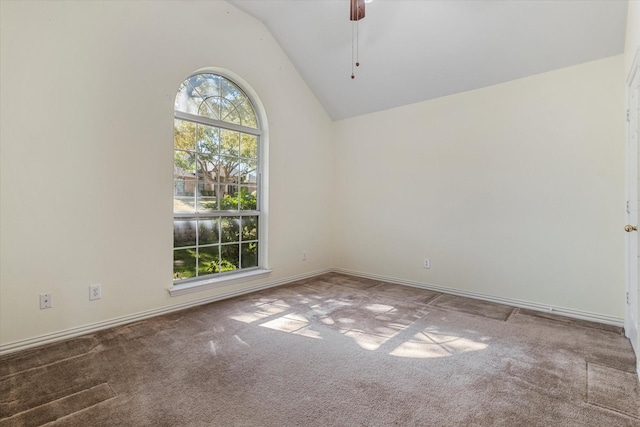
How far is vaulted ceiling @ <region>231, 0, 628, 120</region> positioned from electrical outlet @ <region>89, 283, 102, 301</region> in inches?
126

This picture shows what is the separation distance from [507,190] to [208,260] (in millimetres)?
3313

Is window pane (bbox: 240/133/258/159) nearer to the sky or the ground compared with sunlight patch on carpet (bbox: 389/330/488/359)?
nearer to the sky

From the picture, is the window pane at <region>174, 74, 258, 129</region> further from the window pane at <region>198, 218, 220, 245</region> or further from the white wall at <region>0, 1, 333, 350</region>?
the window pane at <region>198, 218, 220, 245</region>

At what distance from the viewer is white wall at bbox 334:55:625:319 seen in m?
2.81

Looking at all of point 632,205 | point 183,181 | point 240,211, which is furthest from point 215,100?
point 632,205

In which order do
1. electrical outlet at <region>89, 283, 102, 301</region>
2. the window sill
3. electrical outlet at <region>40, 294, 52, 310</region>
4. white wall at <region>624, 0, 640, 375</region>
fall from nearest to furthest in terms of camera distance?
1. white wall at <region>624, 0, 640, 375</region>
2. electrical outlet at <region>40, 294, 52, 310</region>
3. electrical outlet at <region>89, 283, 102, 301</region>
4. the window sill

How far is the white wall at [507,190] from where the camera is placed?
2811 mm

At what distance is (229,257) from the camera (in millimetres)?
3703

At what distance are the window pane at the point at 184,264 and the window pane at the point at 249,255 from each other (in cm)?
65

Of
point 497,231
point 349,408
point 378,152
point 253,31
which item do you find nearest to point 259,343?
point 349,408

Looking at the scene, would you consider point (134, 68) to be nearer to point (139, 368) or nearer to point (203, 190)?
point (203, 190)

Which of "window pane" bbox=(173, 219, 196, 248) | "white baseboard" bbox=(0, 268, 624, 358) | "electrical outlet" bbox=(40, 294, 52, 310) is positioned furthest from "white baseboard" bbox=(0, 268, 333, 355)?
"window pane" bbox=(173, 219, 196, 248)

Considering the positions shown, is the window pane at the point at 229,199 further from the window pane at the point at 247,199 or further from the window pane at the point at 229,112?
the window pane at the point at 229,112

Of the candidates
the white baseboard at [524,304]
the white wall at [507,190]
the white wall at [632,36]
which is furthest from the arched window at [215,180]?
the white wall at [632,36]
